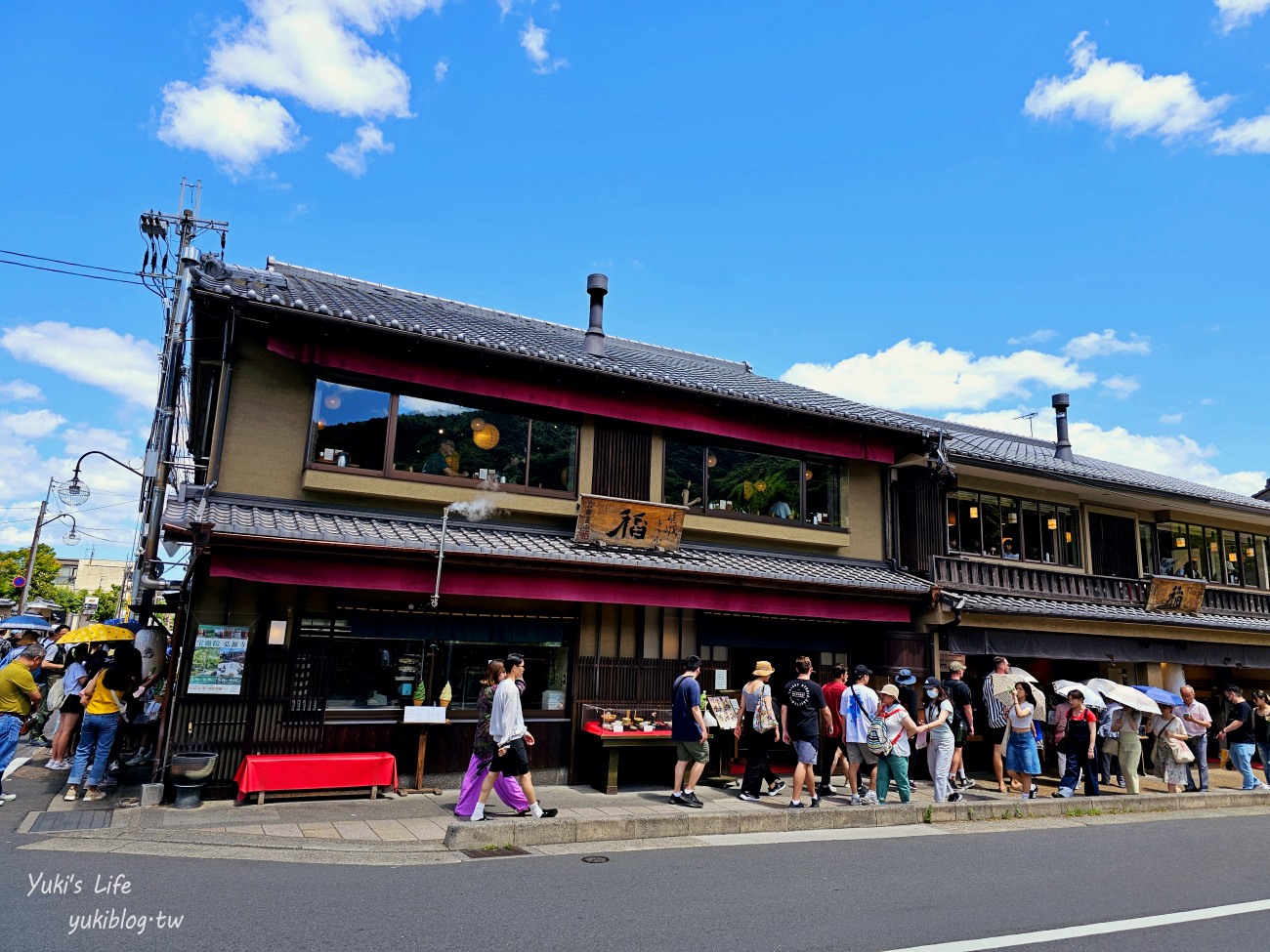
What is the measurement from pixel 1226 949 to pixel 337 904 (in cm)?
662

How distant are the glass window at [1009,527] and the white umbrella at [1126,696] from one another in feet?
12.2

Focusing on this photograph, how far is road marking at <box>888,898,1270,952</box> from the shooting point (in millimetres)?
5746

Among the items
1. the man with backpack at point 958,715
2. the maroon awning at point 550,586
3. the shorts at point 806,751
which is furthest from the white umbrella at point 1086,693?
the shorts at point 806,751

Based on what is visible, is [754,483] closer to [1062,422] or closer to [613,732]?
[613,732]

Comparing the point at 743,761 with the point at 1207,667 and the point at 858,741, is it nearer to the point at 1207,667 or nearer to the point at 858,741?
the point at 858,741

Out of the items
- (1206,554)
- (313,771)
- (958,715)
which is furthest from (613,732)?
(1206,554)

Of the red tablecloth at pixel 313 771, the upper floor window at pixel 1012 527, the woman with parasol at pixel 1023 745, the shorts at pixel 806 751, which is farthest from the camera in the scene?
the upper floor window at pixel 1012 527

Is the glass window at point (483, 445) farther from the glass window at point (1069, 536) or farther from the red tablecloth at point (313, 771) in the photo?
the glass window at point (1069, 536)

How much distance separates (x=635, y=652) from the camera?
1327cm

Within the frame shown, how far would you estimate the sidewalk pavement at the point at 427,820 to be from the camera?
8102 millimetres

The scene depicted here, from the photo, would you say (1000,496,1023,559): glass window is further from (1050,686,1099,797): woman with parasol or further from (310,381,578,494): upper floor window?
(310,381,578,494): upper floor window

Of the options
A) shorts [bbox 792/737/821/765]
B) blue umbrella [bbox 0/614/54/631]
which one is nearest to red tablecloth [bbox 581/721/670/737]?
shorts [bbox 792/737/821/765]

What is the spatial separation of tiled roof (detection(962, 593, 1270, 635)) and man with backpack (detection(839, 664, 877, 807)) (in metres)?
3.93

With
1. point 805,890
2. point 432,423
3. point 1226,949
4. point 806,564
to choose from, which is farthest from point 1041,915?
point 432,423
